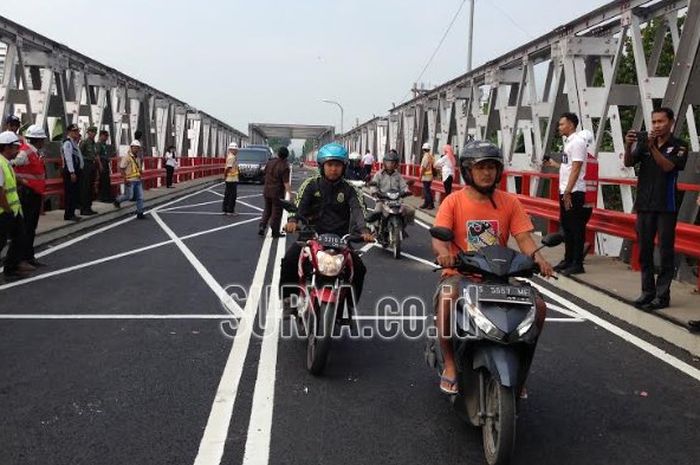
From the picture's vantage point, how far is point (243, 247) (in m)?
11.4

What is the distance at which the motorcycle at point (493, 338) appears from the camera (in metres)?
3.42

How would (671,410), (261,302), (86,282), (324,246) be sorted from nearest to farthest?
(671,410), (324,246), (261,302), (86,282)

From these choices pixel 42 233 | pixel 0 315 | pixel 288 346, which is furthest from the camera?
pixel 42 233

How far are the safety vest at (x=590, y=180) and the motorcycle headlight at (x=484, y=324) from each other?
17.2 feet

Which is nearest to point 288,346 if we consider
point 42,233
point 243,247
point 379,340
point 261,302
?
point 379,340

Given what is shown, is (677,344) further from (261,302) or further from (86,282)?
(86,282)

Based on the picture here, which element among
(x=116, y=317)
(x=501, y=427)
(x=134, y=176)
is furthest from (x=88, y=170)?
(x=501, y=427)

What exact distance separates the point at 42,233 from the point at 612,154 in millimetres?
8980

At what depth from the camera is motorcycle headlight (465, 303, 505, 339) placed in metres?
3.48

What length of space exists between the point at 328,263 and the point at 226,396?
1169 mm

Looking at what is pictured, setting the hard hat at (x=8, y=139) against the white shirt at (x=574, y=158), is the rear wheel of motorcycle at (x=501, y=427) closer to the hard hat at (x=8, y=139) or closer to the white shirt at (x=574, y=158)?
the white shirt at (x=574, y=158)

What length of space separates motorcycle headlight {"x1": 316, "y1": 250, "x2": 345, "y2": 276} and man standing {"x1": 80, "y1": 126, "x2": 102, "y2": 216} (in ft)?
33.4

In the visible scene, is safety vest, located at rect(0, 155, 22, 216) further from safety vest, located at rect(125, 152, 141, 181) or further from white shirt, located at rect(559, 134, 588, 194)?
safety vest, located at rect(125, 152, 141, 181)

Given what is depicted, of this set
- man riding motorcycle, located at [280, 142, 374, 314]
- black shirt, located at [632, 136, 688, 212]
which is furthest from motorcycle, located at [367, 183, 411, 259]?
man riding motorcycle, located at [280, 142, 374, 314]
